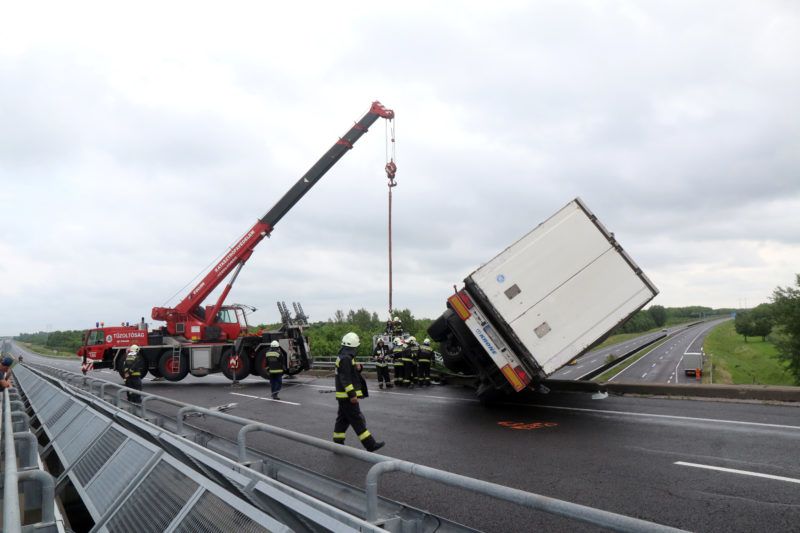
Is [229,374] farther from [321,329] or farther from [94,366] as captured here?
[321,329]

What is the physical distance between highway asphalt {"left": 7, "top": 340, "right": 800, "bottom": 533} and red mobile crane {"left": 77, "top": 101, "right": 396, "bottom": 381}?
7.54 meters

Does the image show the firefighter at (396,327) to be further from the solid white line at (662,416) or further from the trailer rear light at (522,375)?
the trailer rear light at (522,375)

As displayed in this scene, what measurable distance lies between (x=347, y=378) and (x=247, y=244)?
48.3ft

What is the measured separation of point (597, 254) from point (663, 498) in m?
5.74

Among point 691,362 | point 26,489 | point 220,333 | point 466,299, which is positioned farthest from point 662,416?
point 691,362

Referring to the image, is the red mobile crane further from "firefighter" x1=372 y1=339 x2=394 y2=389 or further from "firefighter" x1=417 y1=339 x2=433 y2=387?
"firefighter" x1=417 y1=339 x2=433 y2=387

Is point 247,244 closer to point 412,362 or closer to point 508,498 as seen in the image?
point 412,362

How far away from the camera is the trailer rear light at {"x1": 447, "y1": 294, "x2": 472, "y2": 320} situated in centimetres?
1095

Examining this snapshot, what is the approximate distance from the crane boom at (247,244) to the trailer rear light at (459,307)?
10807mm

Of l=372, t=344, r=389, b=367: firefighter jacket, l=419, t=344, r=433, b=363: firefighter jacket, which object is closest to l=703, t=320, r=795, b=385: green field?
l=419, t=344, r=433, b=363: firefighter jacket

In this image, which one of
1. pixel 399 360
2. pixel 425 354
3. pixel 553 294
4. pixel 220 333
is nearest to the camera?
pixel 553 294

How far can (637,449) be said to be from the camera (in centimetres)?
742

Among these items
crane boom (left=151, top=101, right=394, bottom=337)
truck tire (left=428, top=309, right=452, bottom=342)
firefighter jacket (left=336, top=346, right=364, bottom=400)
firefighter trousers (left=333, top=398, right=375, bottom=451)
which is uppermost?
crane boom (left=151, top=101, right=394, bottom=337)

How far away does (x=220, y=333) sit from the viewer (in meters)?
21.8
